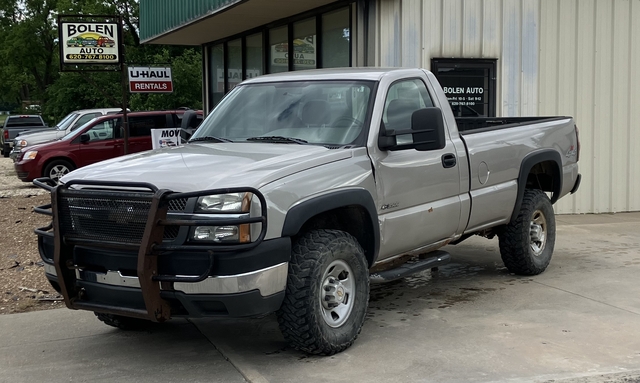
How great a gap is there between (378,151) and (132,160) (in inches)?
69.7

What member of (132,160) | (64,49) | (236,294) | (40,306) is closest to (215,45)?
(64,49)

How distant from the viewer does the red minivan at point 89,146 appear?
1856 centimetres

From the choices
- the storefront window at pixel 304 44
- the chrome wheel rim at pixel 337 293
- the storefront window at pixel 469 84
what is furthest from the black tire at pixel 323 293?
the storefront window at pixel 304 44

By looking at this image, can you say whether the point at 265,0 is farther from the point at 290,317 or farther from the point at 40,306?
the point at 290,317

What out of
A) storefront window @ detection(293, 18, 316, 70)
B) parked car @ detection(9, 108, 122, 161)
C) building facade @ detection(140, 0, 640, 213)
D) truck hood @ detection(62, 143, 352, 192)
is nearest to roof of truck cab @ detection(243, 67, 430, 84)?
truck hood @ detection(62, 143, 352, 192)

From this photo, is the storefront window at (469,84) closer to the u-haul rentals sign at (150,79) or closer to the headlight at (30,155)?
the u-haul rentals sign at (150,79)

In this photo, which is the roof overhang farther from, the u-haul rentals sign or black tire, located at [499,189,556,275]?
black tire, located at [499,189,556,275]

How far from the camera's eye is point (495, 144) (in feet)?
23.1

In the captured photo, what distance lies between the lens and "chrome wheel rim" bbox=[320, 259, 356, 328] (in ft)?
17.3

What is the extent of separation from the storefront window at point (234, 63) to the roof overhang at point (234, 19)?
0.87 feet

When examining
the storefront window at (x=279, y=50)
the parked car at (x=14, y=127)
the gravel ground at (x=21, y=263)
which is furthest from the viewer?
the parked car at (x=14, y=127)

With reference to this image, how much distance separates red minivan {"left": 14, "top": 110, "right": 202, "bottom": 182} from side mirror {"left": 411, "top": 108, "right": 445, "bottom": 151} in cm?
1413

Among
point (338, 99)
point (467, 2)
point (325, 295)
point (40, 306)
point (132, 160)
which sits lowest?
point (40, 306)

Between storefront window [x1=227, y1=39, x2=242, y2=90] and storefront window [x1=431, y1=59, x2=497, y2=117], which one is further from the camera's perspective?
storefront window [x1=227, y1=39, x2=242, y2=90]
